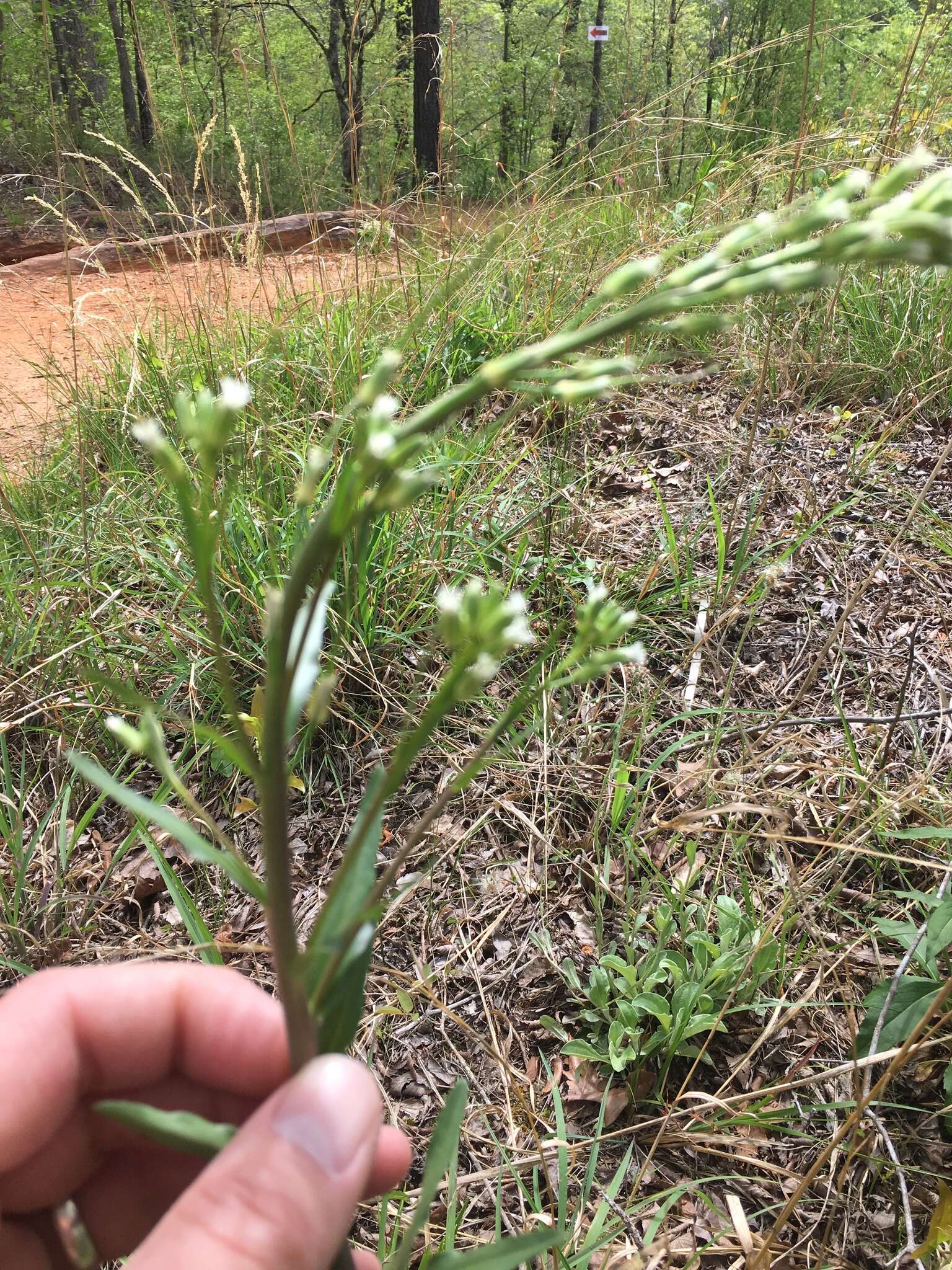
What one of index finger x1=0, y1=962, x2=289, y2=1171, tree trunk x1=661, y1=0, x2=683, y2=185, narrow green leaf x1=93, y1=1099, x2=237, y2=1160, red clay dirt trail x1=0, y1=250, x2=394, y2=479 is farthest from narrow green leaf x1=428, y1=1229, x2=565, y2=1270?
tree trunk x1=661, y1=0, x2=683, y2=185

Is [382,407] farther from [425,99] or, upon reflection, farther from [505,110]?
[505,110]

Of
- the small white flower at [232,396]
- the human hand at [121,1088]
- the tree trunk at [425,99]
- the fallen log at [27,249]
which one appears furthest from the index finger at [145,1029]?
the fallen log at [27,249]

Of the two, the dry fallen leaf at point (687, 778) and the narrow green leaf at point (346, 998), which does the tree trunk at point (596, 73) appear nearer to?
the dry fallen leaf at point (687, 778)

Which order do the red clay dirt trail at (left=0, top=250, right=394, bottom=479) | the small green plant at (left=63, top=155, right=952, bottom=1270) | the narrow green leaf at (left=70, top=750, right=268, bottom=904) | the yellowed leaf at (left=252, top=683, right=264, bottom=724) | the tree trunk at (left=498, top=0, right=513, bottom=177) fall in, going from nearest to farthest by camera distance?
the small green plant at (left=63, top=155, right=952, bottom=1270), the narrow green leaf at (left=70, top=750, right=268, bottom=904), the yellowed leaf at (left=252, top=683, right=264, bottom=724), the red clay dirt trail at (left=0, top=250, right=394, bottom=479), the tree trunk at (left=498, top=0, right=513, bottom=177)

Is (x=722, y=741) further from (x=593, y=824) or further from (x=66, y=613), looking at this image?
(x=66, y=613)

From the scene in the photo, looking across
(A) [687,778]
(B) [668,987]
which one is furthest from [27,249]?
(B) [668,987]

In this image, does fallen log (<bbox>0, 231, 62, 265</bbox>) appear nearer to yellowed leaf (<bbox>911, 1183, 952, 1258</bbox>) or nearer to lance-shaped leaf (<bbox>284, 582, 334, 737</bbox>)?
lance-shaped leaf (<bbox>284, 582, 334, 737</bbox>)
